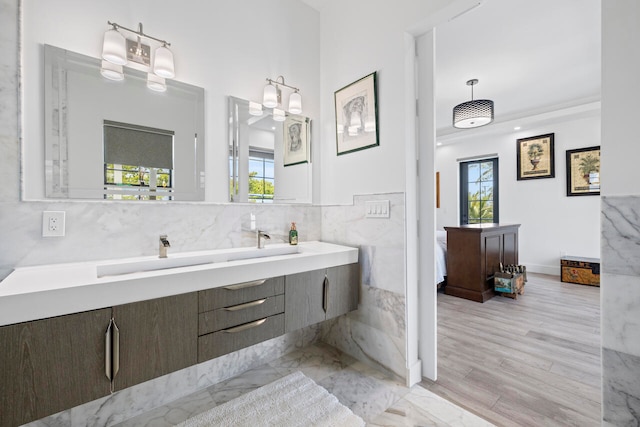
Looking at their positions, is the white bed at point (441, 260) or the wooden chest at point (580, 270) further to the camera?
the wooden chest at point (580, 270)

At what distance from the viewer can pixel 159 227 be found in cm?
168

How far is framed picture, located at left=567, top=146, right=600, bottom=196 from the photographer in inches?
170

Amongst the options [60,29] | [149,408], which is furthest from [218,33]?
[149,408]

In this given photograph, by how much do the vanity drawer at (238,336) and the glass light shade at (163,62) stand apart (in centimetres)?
147

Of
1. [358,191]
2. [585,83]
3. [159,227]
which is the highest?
[585,83]

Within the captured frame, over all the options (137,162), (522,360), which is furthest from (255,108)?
(522,360)

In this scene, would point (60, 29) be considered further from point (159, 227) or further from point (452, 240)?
point (452, 240)

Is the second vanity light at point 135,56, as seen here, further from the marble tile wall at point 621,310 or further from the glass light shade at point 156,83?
the marble tile wall at point 621,310

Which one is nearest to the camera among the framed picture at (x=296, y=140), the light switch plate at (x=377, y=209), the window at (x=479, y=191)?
the light switch plate at (x=377, y=209)

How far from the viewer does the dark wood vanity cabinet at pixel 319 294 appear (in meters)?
1.68

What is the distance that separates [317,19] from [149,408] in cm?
308

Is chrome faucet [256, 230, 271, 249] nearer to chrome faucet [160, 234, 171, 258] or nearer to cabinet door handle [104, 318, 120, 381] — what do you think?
chrome faucet [160, 234, 171, 258]

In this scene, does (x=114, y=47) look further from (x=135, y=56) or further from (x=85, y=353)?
(x=85, y=353)

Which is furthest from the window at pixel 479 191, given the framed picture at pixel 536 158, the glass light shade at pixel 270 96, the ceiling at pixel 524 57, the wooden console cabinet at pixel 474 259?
the glass light shade at pixel 270 96
